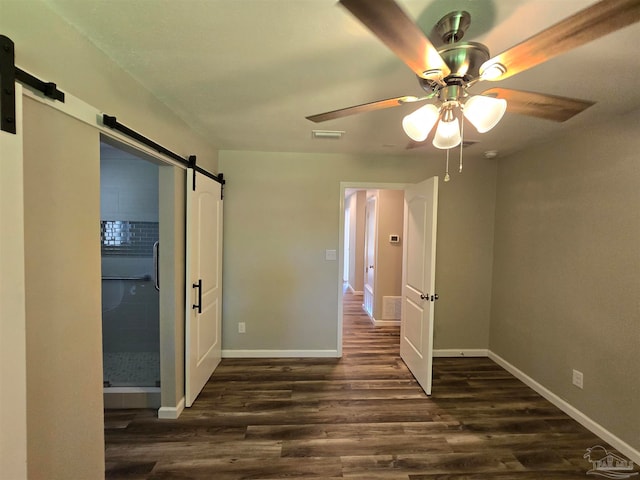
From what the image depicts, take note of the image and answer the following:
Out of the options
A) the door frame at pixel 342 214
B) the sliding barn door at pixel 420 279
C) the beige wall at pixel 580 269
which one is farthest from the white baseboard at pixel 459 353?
the door frame at pixel 342 214

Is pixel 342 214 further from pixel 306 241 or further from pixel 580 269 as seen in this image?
pixel 580 269

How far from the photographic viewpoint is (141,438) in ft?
6.42

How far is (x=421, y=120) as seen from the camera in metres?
1.17

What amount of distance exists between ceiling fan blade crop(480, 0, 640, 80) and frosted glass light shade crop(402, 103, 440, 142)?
0.72ft

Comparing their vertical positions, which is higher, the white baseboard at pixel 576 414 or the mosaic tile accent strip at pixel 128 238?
the mosaic tile accent strip at pixel 128 238

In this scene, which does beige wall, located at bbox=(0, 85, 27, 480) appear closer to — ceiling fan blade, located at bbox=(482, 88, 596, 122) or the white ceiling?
the white ceiling

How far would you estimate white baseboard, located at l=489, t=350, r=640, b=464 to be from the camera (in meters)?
1.85

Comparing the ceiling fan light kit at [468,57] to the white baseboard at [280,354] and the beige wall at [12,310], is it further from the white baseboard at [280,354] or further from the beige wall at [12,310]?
the white baseboard at [280,354]

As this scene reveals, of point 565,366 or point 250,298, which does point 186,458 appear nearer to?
point 250,298

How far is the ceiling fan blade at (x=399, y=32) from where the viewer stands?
723 millimetres

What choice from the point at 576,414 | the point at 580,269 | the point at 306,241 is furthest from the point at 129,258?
the point at 576,414

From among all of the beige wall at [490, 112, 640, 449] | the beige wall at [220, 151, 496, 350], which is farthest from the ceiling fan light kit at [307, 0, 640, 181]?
the beige wall at [220, 151, 496, 350]

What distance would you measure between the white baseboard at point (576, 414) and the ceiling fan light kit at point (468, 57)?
228cm

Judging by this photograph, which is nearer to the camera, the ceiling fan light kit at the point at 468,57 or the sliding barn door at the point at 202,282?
the ceiling fan light kit at the point at 468,57
